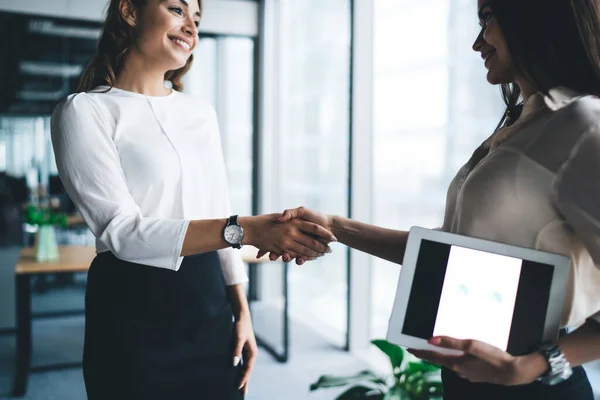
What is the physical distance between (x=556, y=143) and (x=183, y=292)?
86cm

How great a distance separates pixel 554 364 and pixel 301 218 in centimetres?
76

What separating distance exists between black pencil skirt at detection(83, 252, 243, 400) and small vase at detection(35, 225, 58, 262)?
237 cm

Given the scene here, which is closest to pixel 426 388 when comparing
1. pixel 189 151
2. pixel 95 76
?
pixel 189 151

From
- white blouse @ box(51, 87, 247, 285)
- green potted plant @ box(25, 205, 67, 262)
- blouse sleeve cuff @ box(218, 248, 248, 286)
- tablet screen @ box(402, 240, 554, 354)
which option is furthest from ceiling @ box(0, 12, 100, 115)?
tablet screen @ box(402, 240, 554, 354)

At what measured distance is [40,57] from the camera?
293 inches

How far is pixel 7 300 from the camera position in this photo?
4062 millimetres

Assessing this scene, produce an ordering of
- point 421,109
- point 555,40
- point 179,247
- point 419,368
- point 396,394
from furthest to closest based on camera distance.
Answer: point 421,109, point 419,368, point 396,394, point 179,247, point 555,40

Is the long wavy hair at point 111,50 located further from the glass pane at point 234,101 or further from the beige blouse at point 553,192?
the glass pane at point 234,101

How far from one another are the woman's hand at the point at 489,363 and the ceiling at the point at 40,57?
416cm

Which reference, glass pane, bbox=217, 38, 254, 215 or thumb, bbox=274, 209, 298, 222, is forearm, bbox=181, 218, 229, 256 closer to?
thumb, bbox=274, 209, 298, 222

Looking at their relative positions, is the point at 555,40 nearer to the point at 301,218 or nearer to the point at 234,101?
the point at 301,218

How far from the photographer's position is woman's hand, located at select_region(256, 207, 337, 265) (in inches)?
54.1

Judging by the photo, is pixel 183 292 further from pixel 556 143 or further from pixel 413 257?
pixel 556 143

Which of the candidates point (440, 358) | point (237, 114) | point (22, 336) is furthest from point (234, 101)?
point (440, 358)
